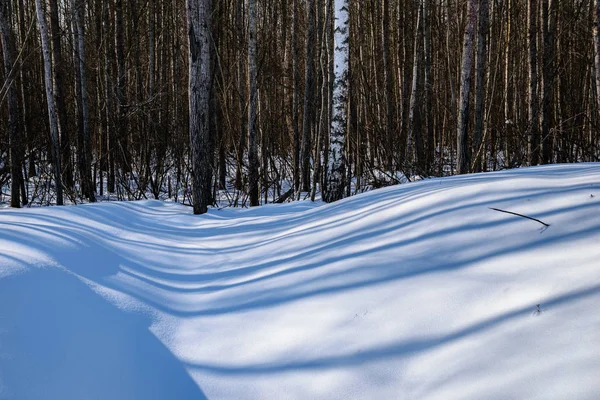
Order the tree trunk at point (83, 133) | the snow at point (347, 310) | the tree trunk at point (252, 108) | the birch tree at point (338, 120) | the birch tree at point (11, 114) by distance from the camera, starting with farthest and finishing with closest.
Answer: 1. the tree trunk at point (83, 133)
2. the birch tree at point (11, 114)
3. the tree trunk at point (252, 108)
4. the birch tree at point (338, 120)
5. the snow at point (347, 310)

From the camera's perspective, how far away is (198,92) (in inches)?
246

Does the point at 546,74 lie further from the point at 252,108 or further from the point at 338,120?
the point at 252,108

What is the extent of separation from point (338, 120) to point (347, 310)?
5124mm

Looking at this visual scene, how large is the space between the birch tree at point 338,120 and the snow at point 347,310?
11.8 feet

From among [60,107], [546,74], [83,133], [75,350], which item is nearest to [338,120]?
[75,350]

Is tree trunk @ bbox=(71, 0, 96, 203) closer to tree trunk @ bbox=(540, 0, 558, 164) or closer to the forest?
the forest

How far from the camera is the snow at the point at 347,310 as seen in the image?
178 centimetres

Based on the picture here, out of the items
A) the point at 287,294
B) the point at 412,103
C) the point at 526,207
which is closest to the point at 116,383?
the point at 287,294

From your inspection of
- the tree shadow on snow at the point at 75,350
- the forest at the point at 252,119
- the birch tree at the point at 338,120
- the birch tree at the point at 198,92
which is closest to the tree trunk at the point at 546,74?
the forest at the point at 252,119

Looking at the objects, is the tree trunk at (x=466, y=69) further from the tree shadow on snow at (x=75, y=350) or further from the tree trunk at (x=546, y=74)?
the tree shadow on snow at (x=75, y=350)

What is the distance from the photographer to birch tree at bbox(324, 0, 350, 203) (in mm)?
7141

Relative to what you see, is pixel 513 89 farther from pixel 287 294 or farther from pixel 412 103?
pixel 287 294

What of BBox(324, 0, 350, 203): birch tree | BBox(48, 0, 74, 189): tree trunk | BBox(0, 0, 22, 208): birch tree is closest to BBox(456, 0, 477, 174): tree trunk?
BBox(324, 0, 350, 203): birch tree

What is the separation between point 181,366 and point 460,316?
4.00 feet
